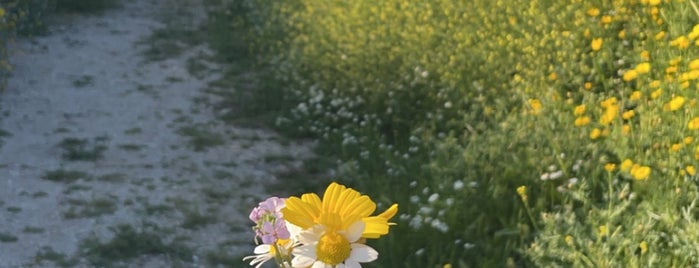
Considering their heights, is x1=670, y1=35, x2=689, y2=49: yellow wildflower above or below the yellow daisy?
below

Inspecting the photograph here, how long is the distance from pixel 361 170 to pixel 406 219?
1.07 meters

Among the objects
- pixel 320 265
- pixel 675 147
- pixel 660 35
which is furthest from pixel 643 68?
pixel 320 265

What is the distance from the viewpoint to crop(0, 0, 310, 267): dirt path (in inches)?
164

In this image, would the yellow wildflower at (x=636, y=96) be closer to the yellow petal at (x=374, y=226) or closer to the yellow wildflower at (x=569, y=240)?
the yellow wildflower at (x=569, y=240)

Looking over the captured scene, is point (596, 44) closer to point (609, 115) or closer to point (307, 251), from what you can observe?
point (609, 115)

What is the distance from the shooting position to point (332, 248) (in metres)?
1.45

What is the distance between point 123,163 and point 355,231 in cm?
387

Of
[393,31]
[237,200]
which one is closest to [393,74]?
[393,31]

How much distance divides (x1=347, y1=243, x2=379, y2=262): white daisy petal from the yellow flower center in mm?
10

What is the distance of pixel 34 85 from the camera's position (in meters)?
6.61

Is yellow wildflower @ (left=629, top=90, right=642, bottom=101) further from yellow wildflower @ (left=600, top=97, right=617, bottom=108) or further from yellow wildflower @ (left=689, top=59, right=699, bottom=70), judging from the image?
yellow wildflower @ (left=689, top=59, right=699, bottom=70)

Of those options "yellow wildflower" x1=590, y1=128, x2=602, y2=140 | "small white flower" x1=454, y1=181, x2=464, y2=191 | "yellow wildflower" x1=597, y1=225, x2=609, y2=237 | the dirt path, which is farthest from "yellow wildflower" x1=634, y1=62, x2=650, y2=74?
the dirt path

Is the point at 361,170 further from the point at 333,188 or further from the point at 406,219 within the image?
the point at 333,188

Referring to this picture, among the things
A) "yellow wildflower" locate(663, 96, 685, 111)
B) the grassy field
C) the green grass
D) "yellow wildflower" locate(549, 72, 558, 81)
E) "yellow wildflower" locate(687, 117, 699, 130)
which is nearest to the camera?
the grassy field
